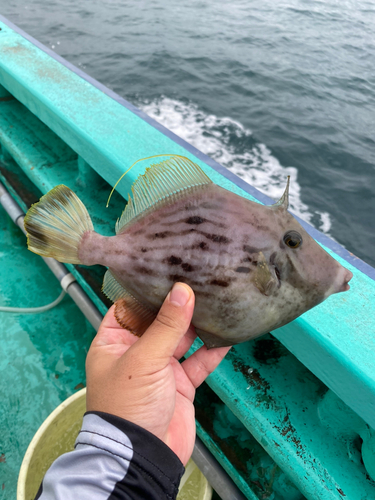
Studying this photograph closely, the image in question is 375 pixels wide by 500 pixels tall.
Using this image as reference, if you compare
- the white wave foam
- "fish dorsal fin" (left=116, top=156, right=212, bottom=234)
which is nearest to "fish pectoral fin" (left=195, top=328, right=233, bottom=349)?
"fish dorsal fin" (left=116, top=156, right=212, bottom=234)

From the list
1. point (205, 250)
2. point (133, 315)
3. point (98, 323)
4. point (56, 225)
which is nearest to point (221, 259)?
point (205, 250)

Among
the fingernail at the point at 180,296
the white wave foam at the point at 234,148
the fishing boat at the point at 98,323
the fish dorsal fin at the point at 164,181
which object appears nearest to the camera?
the fingernail at the point at 180,296

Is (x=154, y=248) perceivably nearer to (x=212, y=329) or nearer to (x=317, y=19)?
(x=212, y=329)

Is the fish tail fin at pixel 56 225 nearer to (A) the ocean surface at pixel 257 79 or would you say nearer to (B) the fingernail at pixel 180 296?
(B) the fingernail at pixel 180 296

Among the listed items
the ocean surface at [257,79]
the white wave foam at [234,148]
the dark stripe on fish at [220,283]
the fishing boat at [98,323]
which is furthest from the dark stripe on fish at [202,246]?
the white wave foam at [234,148]

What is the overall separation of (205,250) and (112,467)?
747mm

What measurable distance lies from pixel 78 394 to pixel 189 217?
1507 millimetres

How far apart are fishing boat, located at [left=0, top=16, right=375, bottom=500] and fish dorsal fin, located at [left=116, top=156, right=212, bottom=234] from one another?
0.76m

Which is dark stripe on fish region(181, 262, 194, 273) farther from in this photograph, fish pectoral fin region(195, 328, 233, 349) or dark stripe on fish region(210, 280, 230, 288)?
fish pectoral fin region(195, 328, 233, 349)

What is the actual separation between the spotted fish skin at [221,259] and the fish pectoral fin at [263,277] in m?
0.01

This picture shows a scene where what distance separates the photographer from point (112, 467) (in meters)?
1.14

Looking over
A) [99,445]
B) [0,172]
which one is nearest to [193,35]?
[0,172]

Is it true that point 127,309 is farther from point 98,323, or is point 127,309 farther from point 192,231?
point 98,323

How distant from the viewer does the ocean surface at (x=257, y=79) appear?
6.07 m
